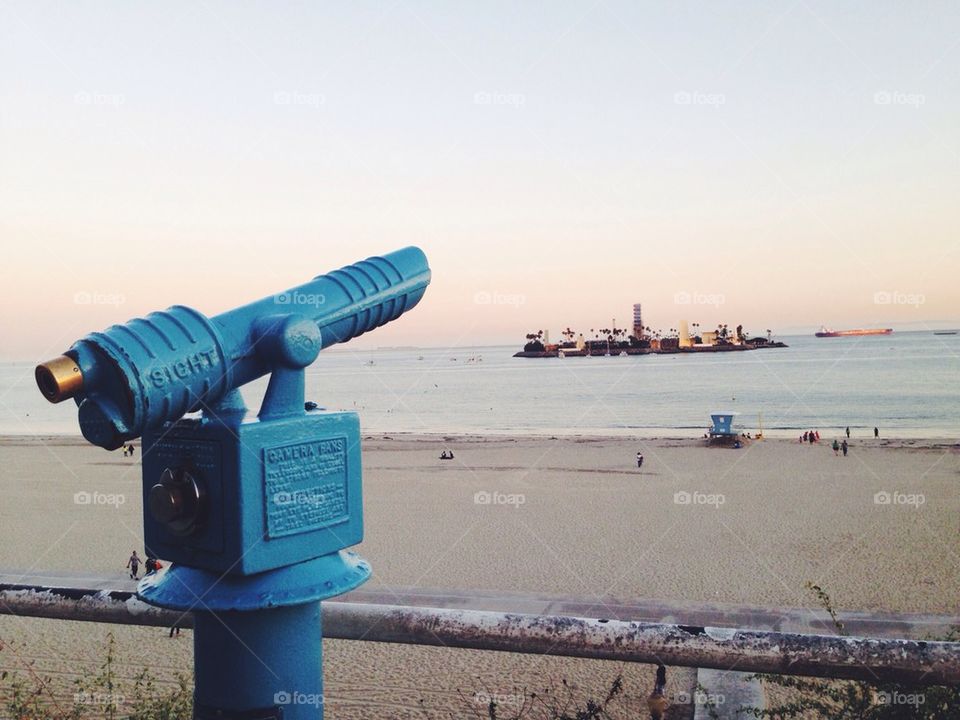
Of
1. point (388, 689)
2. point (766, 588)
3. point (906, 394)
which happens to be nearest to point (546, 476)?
point (766, 588)

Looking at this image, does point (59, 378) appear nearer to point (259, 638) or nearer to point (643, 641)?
point (259, 638)

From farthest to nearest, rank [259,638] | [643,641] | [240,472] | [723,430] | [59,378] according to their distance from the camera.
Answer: [723,430] → [643,641] → [259,638] → [240,472] → [59,378]

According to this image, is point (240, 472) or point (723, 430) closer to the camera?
point (240, 472)

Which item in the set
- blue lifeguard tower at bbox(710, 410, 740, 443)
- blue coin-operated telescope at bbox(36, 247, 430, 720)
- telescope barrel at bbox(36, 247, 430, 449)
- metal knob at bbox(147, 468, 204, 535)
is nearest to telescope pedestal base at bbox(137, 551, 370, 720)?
blue coin-operated telescope at bbox(36, 247, 430, 720)

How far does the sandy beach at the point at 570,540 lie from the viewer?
837cm

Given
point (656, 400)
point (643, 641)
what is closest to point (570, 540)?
point (643, 641)

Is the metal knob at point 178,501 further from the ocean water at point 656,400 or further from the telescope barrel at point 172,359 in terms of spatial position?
the ocean water at point 656,400

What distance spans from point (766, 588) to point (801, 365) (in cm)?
8726

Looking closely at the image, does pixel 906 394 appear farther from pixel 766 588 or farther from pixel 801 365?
pixel 766 588

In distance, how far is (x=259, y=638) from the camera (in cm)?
166

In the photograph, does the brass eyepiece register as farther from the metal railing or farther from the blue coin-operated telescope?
the metal railing

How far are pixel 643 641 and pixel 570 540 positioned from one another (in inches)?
539

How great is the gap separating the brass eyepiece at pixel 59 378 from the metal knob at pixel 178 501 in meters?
0.23

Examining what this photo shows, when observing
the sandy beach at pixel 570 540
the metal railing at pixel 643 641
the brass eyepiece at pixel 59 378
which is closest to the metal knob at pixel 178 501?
the brass eyepiece at pixel 59 378
